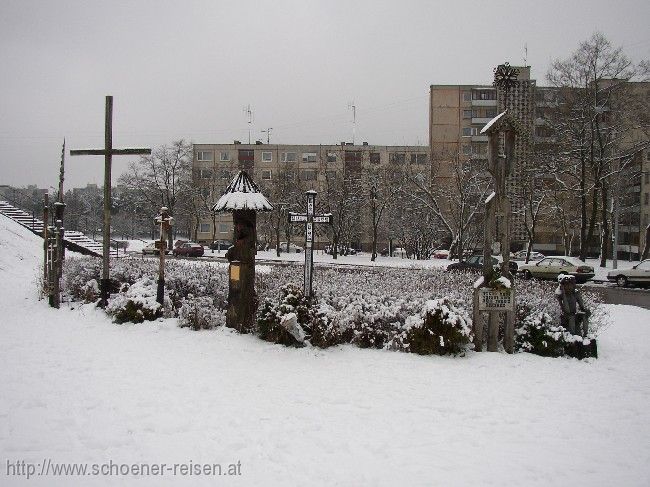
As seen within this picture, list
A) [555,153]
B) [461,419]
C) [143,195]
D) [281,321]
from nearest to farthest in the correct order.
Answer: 1. [461,419]
2. [281,321]
3. [555,153]
4. [143,195]

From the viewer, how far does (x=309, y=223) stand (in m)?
9.63

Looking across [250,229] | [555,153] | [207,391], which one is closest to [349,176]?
[555,153]

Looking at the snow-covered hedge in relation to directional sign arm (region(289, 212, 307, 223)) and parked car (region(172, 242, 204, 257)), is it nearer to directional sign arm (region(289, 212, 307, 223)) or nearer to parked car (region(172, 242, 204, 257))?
directional sign arm (region(289, 212, 307, 223))

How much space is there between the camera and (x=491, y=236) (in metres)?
8.49

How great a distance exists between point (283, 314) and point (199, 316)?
1959 mm

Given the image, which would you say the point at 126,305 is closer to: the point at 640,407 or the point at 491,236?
the point at 491,236

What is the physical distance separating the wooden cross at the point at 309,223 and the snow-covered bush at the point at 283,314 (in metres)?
0.64

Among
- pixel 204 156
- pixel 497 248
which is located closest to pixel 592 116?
pixel 497 248

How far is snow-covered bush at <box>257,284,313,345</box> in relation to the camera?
8266 millimetres

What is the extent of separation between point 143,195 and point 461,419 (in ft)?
187

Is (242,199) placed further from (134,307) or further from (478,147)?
(478,147)

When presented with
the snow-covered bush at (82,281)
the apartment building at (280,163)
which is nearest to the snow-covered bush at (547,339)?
the snow-covered bush at (82,281)

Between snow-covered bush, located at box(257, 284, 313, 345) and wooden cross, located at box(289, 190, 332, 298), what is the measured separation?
2.10 ft

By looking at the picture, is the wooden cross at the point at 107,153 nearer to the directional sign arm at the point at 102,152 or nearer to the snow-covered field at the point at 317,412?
the directional sign arm at the point at 102,152
